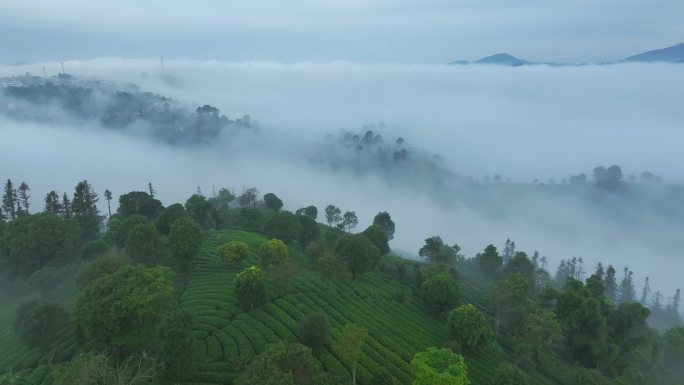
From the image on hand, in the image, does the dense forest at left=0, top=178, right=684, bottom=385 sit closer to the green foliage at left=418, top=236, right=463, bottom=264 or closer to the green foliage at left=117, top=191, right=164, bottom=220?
the green foliage at left=117, top=191, right=164, bottom=220

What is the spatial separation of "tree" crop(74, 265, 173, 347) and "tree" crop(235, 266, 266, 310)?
1092 cm

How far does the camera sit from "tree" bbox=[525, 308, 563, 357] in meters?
53.2

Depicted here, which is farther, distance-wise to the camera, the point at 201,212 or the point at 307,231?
the point at 201,212

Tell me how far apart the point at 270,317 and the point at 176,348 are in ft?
48.3

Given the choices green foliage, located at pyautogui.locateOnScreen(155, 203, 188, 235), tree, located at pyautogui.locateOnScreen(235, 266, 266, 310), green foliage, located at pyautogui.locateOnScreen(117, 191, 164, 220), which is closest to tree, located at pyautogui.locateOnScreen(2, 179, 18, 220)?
green foliage, located at pyautogui.locateOnScreen(117, 191, 164, 220)

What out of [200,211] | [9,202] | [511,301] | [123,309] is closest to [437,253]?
[511,301]

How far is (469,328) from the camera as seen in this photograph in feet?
166

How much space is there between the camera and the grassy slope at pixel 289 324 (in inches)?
1540

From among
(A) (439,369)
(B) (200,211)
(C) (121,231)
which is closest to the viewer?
(A) (439,369)

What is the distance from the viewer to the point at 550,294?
6294 cm

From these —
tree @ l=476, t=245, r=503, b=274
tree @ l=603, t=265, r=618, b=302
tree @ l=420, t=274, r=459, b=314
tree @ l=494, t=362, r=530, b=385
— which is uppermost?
tree @ l=494, t=362, r=530, b=385

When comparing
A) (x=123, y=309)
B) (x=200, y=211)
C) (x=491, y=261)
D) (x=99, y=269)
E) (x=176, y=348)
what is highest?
(x=123, y=309)

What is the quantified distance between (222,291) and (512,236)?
467ft

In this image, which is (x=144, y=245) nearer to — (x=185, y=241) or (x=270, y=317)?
(x=185, y=241)
